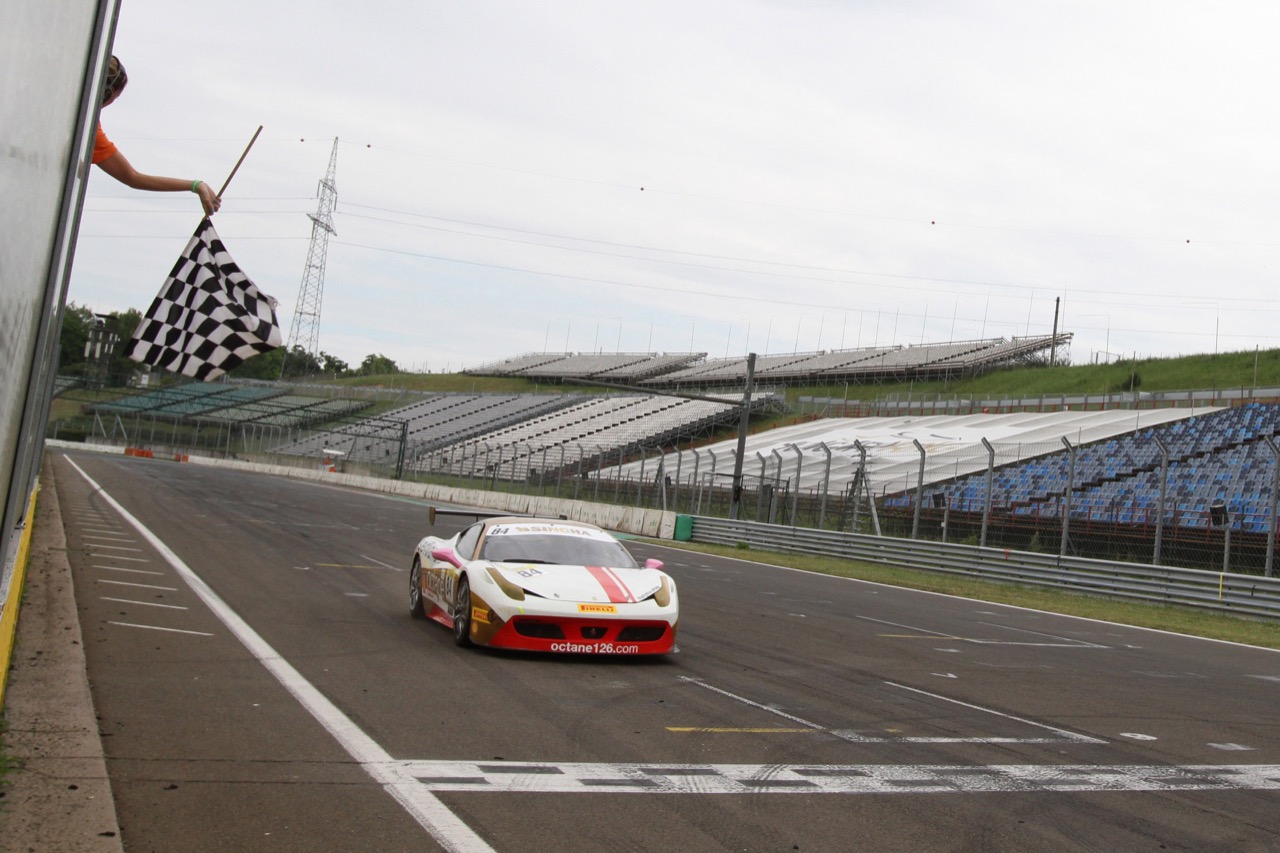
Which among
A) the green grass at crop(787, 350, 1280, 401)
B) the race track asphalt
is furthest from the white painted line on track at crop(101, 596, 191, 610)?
the green grass at crop(787, 350, 1280, 401)

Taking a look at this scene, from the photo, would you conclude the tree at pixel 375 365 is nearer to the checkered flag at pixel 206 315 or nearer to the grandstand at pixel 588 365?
the grandstand at pixel 588 365

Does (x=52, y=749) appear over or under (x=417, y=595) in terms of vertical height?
under

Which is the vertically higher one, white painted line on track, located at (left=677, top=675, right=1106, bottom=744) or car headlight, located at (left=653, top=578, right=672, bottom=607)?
car headlight, located at (left=653, top=578, right=672, bottom=607)

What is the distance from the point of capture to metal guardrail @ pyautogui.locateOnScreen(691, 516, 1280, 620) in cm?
1948

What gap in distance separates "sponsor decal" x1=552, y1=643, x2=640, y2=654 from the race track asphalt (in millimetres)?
130

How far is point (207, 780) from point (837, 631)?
28.9 feet

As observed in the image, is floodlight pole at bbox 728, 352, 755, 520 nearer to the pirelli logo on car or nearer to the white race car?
the white race car

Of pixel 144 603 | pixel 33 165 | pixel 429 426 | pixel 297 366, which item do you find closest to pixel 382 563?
pixel 144 603

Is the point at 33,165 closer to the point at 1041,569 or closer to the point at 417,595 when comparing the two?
the point at 417,595

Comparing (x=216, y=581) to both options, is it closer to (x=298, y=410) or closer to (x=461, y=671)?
(x=461, y=671)

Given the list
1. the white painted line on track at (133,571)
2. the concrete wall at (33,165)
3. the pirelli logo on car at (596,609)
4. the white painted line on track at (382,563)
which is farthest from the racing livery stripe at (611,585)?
the white painted line on track at (382,563)

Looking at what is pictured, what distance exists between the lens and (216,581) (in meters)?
13.7

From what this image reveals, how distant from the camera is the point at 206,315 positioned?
6645mm

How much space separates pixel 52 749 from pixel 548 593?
15.2ft
